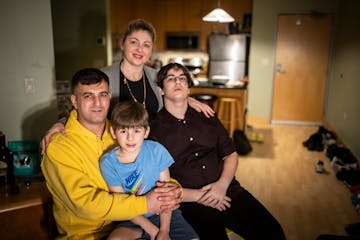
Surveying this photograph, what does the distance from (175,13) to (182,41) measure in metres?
0.59

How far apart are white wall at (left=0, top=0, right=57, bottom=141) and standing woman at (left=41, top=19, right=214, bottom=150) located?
984mm

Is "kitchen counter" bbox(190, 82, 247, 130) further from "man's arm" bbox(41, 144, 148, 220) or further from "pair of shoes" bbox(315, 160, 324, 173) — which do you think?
"man's arm" bbox(41, 144, 148, 220)

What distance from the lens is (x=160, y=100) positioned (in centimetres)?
221

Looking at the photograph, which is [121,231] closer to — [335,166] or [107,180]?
[107,180]

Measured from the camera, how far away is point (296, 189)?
142 inches

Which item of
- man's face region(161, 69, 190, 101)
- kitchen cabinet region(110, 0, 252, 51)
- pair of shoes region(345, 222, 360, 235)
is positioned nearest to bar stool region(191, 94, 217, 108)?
kitchen cabinet region(110, 0, 252, 51)

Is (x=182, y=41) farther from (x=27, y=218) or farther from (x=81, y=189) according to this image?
(x=81, y=189)

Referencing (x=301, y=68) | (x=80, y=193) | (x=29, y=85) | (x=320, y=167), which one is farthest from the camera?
(x=301, y=68)

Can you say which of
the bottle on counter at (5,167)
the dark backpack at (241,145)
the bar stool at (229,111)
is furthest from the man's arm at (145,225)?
the bar stool at (229,111)

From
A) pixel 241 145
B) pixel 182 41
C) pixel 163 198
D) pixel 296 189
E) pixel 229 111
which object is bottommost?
pixel 296 189

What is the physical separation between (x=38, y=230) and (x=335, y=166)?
3.49 metres

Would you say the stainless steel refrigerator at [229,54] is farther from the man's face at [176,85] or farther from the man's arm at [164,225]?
the man's arm at [164,225]

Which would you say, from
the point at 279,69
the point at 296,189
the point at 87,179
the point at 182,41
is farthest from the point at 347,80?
the point at 87,179

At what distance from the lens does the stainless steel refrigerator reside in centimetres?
646
